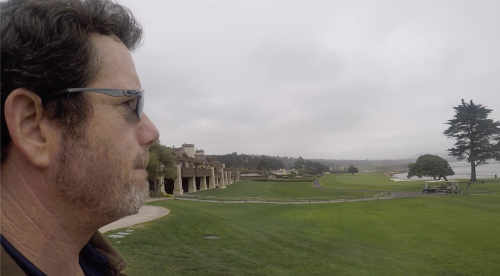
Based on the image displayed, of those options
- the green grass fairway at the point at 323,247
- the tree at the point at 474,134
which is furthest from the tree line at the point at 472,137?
the green grass fairway at the point at 323,247

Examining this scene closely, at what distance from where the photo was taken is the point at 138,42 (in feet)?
5.41

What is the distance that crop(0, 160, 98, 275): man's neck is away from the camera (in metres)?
1.09

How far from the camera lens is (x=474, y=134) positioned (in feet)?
176

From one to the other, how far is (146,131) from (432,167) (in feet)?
219

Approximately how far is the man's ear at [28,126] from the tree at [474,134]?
66417mm

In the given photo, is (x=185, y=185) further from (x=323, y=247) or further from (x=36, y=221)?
(x=36, y=221)

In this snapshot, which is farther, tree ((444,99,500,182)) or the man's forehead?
tree ((444,99,500,182))

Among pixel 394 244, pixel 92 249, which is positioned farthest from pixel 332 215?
pixel 92 249

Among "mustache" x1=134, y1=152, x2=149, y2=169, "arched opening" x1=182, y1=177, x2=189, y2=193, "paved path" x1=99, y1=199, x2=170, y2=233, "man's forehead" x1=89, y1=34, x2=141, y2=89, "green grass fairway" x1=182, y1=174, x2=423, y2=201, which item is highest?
"man's forehead" x1=89, y1=34, x2=141, y2=89

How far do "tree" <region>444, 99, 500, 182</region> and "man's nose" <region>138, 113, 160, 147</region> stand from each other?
65.9 metres

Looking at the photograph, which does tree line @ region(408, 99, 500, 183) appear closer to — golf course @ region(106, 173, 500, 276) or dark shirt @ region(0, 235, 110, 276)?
golf course @ region(106, 173, 500, 276)

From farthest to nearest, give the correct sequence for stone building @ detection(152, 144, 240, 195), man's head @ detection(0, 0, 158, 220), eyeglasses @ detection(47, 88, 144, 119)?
stone building @ detection(152, 144, 240, 195)
eyeglasses @ detection(47, 88, 144, 119)
man's head @ detection(0, 0, 158, 220)

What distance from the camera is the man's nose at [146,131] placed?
4.59ft

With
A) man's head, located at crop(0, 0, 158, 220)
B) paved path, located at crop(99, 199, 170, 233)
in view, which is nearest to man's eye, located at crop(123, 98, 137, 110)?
man's head, located at crop(0, 0, 158, 220)
